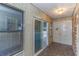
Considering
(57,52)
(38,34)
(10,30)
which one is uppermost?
(10,30)

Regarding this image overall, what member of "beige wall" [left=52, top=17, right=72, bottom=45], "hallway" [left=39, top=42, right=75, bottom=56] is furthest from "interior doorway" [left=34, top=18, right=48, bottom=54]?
"beige wall" [left=52, top=17, right=72, bottom=45]

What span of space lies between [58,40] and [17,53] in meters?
4.67

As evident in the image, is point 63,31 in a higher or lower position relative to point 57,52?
higher

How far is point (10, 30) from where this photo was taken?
7.87 feet

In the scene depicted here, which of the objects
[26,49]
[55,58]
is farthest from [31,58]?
[26,49]

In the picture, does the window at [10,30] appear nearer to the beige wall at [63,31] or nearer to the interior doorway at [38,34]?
the interior doorway at [38,34]

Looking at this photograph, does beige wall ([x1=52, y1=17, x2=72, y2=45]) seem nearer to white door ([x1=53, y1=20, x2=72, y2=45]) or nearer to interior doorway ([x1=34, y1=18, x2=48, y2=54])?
white door ([x1=53, y1=20, x2=72, y2=45])

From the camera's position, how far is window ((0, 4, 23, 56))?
7.08 ft

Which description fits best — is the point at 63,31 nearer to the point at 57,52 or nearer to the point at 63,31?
the point at 63,31

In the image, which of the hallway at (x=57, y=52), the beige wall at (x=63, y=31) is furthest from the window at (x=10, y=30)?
the beige wall at (x=63, y=31)

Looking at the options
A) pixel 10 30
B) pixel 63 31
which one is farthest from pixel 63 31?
pixel 10 30

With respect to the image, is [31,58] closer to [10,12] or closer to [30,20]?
[10,12]

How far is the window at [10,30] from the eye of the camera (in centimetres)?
216

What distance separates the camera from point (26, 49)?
3031 millimetres
